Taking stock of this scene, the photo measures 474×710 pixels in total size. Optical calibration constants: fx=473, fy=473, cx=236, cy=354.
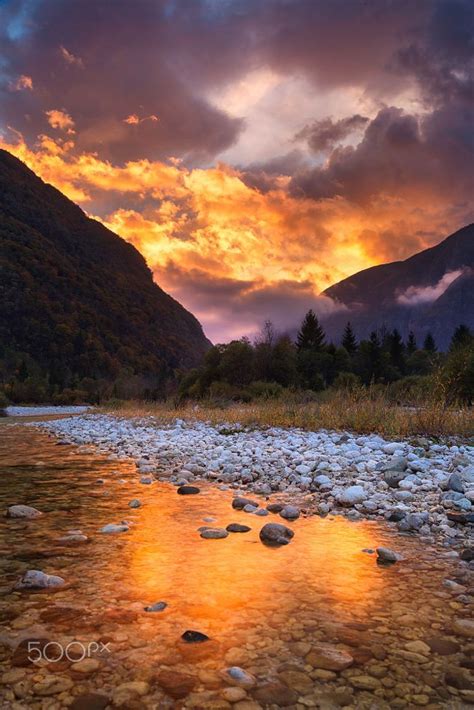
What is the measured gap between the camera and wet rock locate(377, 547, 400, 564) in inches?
143

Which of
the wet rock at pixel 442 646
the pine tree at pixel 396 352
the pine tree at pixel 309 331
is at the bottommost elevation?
the wet rock at pixel 442 646

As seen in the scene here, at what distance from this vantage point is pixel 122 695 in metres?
1.92

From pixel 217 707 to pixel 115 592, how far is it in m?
1.32

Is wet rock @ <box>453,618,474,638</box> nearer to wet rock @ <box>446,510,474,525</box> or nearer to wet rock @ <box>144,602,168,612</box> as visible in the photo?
wet rock @ <box>144,602,168,612</box>

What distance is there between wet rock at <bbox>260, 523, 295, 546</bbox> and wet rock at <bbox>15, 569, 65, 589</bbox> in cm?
174

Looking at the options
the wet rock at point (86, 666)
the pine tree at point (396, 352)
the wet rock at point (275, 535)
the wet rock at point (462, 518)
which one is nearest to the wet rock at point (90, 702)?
the wet rock at point (86, 666)

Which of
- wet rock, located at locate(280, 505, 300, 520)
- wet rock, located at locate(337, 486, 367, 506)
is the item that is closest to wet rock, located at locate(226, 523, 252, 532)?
wet rock, located at locate(280, 505, 300, 520)

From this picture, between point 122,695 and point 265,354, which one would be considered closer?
point 122,695

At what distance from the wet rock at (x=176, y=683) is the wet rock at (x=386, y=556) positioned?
6.79 feet

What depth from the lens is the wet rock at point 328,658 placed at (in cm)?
216

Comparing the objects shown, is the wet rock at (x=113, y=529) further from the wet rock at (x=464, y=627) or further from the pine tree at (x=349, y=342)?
the pine tree at (x=349, y=342)

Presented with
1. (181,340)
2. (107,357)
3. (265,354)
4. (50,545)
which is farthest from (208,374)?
(181,340)

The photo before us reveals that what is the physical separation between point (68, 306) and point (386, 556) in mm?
134424

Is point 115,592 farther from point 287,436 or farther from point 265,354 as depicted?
point 265,354
